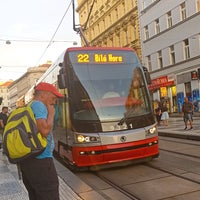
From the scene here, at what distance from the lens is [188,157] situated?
9.84 meters

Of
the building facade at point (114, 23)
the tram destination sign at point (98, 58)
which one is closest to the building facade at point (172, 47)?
the building facade at point (114, 23)

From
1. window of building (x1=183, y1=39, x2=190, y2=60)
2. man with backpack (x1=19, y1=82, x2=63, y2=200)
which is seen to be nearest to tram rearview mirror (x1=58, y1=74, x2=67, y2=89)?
man with backpack (x1=19, y1=82, x2=63, y2=200)

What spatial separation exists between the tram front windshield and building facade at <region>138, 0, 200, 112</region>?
1858cm

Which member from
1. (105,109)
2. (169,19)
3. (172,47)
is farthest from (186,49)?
(105,109)

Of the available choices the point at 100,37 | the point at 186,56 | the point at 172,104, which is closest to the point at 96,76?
the point at 186,56

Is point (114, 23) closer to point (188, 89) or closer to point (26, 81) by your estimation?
point (188, 89)

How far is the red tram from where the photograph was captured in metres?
8.27

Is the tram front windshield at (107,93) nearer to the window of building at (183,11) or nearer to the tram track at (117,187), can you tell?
the tram track at (117,187)

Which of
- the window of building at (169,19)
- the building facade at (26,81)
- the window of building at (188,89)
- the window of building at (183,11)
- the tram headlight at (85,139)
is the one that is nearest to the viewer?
the tram headlight at (85,139)

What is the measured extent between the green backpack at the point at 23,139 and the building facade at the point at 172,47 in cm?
2431

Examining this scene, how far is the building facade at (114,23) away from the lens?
39.0m

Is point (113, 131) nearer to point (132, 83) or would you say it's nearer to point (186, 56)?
point (132, 83)

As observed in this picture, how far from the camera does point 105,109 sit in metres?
8.47

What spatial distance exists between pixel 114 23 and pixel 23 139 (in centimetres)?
4094
